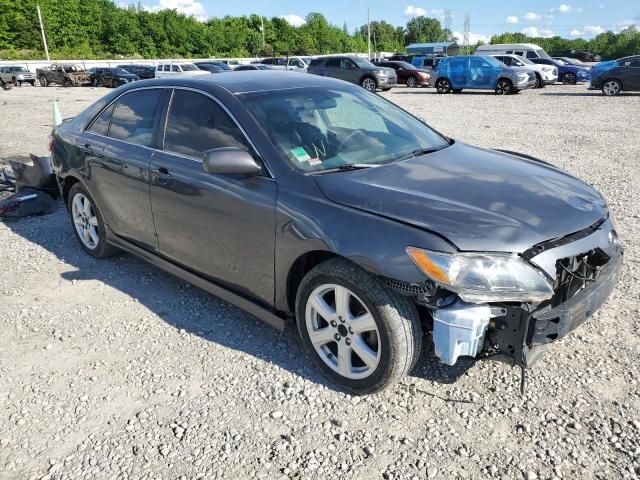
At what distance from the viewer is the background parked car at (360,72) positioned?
24.7 m

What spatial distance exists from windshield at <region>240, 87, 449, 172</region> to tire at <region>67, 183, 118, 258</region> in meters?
2.09

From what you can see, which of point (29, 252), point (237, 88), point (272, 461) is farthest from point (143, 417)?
point (29, 252)

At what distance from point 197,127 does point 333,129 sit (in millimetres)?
925

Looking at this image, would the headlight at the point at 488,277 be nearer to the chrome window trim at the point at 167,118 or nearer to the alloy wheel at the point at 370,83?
the chrome window trim at the point at 167,118

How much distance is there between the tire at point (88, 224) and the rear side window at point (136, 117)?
75 cm

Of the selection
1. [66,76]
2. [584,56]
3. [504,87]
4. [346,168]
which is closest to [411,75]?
[504,87]

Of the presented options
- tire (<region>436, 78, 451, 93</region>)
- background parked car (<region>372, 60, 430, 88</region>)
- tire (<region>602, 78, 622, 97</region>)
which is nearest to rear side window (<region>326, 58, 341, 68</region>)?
Result: background parked car (<region>372, 60, 430, 88</region>)

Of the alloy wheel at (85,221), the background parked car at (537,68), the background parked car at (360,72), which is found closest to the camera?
the alloy wheel at (85,221)

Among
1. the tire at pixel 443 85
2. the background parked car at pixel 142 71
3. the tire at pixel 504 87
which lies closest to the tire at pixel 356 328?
the tire at pixel 504 87

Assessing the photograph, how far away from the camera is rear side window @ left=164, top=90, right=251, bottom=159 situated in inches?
132

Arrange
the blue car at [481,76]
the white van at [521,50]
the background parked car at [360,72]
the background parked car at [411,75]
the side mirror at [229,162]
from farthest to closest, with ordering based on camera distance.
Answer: the white van at [521,50]
the background parked car at [411,75]
the background parked car at [360,72]
the blue car at [481,76]
the side mirror at [229,162]

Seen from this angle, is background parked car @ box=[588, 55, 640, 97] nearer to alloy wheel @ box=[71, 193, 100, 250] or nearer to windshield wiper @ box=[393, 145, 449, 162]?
windshield wiper @ box=[393, 145, 449, 162]

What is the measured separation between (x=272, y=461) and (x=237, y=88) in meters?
2.35

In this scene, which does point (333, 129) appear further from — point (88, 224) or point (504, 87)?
point (504, 87)
